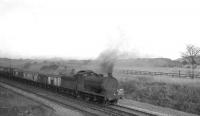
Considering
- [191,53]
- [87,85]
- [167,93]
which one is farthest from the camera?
[191,53]

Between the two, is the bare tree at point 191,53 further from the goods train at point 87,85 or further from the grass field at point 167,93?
the goods train at point 87,85

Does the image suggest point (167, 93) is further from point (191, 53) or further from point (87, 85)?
point (191, 53)

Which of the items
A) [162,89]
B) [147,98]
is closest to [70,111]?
[147,98]

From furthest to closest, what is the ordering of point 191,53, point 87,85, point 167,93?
point 191,53 < point 167,93 < point 87,85

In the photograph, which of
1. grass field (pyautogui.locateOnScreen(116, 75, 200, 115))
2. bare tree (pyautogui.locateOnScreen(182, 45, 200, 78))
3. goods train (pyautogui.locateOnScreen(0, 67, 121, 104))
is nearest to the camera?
goods train (pyautogui.locateOnScreen(0, 67, 121, 104))

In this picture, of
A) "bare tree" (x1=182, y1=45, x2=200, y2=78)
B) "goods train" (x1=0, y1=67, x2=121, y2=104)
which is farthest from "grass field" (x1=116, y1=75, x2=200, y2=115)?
"bare tree" (x1=182, y1=45, x2=200, y2=78)

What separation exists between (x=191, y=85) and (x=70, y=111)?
14.4 m

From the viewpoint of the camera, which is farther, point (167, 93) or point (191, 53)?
point (191, 53)

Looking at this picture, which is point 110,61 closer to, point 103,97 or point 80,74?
point 80,74

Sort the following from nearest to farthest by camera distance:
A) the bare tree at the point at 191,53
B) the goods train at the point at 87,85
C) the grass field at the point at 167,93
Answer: the goods train at the point at 87,85 < the grass field at the point at 167,93 < the bare tree at the point at 191,53

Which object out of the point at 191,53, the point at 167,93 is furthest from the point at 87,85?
the point at 191,53

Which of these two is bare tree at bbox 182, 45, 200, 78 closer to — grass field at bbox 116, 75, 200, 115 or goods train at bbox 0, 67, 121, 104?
grass field at bbox 116, 75, 200, 115

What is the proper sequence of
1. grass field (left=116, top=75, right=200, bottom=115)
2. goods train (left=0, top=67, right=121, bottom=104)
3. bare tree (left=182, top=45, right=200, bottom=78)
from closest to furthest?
goods train (left=0, top=67, right=121, bottom=104)
grass field (left=116, top=75, right=200, bottom=115)
bare tree (left=182, top=45, right=200, bottom=78)

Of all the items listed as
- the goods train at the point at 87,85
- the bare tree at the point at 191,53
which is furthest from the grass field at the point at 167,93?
the bare tree at the point at 191,53
